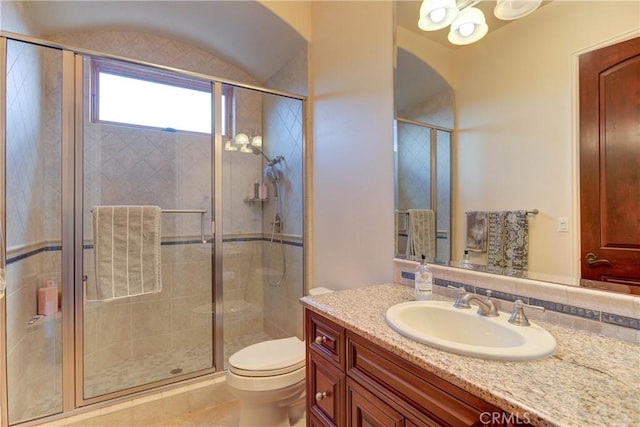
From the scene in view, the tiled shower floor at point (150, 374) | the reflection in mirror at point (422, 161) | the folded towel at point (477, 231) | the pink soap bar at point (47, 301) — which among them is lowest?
the tiled shower floor at point (150, 374)

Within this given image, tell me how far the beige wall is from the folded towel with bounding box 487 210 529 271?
542 mm

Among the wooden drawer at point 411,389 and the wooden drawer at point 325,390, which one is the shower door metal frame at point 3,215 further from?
the wooden drawer at point 411,389

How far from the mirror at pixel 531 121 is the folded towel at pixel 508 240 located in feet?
0.08

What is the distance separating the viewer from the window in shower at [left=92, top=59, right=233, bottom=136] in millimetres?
2311

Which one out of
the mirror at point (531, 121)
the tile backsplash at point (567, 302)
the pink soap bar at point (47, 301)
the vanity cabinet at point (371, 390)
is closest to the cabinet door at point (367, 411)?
the vanity cabinet at point (371, 390)

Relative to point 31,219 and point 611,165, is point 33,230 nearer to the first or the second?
point 31,219

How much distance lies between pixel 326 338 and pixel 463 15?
58.4 inches

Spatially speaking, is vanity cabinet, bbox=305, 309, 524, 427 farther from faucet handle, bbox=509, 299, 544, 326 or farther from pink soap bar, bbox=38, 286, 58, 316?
pink soap bar, bbox=38, 286, 58, 316

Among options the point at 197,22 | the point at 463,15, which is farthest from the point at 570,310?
the point at 197,22

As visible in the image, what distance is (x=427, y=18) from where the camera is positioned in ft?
4.85

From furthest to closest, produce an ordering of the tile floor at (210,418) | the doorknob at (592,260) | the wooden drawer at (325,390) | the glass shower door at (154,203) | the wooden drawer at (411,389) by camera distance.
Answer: the glass shower door at (154,203)
the tile floor at (210,418)
the wooden drawer at (325,390)
the doorknob at (592,260)
the wooden drawer at (411,389)

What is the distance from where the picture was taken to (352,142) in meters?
1.94

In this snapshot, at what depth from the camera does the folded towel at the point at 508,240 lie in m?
1.12

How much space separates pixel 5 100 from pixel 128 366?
1799 mm
